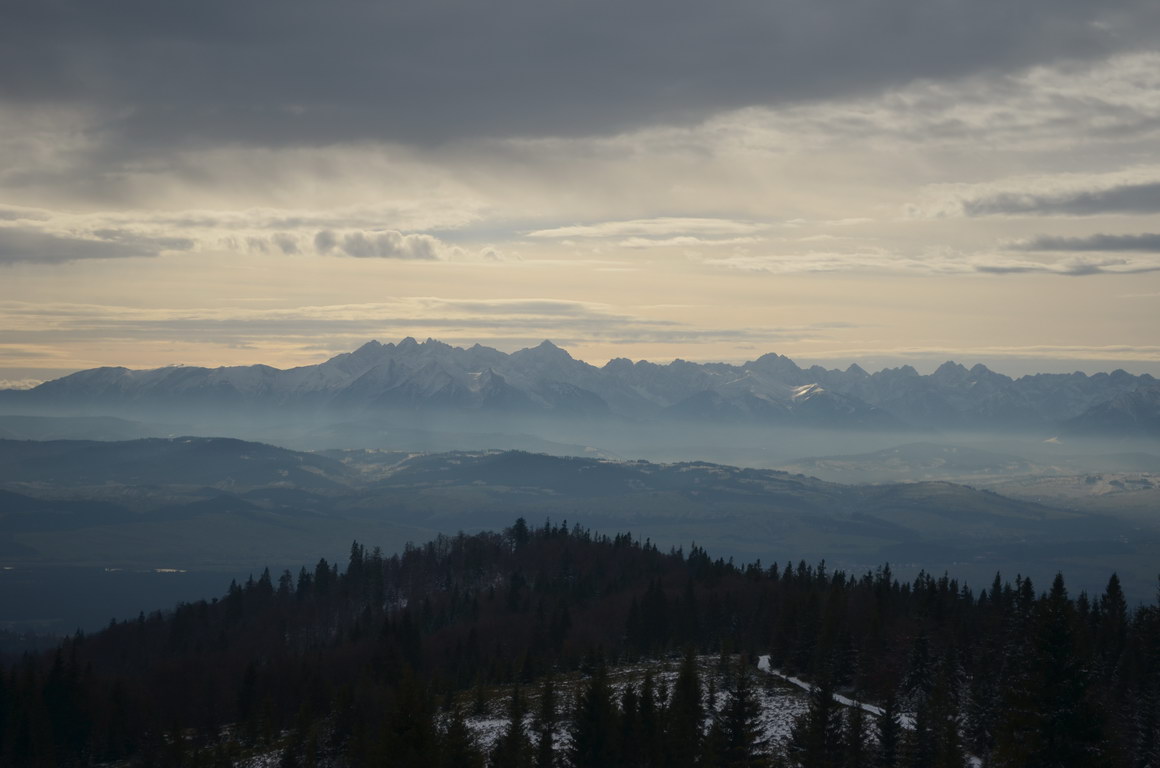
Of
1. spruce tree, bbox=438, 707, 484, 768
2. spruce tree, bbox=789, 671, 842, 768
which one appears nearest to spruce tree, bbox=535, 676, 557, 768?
spruce tree, bbox=438, 707, 484, 768

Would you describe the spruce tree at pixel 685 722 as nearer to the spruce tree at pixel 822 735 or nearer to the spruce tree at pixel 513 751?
the spruce tree at pixel 822 735

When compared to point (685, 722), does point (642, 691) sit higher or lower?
higher

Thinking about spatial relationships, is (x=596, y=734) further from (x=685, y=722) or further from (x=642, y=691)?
(x=685, y=722)

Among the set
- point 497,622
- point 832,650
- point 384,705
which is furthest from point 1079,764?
point 497,622

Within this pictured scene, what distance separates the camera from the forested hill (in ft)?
190

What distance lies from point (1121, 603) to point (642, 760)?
69363 mm

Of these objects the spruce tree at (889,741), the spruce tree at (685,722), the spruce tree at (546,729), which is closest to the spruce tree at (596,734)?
the spruce tree at (546,729)

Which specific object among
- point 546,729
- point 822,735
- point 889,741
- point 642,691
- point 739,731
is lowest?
point 546,729

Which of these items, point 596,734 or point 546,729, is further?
point 546,729

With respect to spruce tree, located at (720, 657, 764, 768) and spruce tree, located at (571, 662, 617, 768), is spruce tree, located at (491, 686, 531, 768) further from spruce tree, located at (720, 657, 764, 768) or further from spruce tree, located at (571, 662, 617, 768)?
spruce tree, located at (720, 657, 764, 768)

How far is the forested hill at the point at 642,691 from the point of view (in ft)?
190

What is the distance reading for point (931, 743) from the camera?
67.8 metres

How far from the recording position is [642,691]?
258ft

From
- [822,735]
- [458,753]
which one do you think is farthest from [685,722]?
[458,753]
